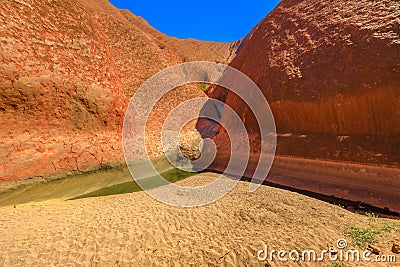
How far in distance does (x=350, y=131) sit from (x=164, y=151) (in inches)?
368

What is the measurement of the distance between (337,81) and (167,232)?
21.7 feet

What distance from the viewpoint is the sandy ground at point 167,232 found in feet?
11.9

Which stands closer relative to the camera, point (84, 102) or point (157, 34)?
point (84, 102)

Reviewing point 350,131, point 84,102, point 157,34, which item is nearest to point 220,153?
point 350,131

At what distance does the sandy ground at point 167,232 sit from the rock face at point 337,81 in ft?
6.64

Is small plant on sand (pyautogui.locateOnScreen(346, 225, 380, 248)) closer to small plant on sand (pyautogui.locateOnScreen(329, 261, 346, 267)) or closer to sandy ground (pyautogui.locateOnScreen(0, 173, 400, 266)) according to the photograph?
sandy ground (pyautogui.locateOnScreen(0, 173, 400, 266))

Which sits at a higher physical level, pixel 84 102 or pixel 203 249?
pixel 84 102

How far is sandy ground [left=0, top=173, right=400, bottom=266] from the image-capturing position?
143 inches

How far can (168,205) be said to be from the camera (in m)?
6.16

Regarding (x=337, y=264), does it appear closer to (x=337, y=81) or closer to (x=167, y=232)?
(x=167, y=232)

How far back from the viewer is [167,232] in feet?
14.8

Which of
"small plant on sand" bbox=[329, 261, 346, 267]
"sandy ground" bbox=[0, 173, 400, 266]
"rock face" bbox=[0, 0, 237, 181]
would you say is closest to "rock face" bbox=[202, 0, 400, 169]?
"sandy ground" bbox=[0, 173, 400, 266]

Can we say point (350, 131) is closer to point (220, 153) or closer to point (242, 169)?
point (242, 169)

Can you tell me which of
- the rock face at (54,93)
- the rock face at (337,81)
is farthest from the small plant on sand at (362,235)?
the rock face at (54,93)
